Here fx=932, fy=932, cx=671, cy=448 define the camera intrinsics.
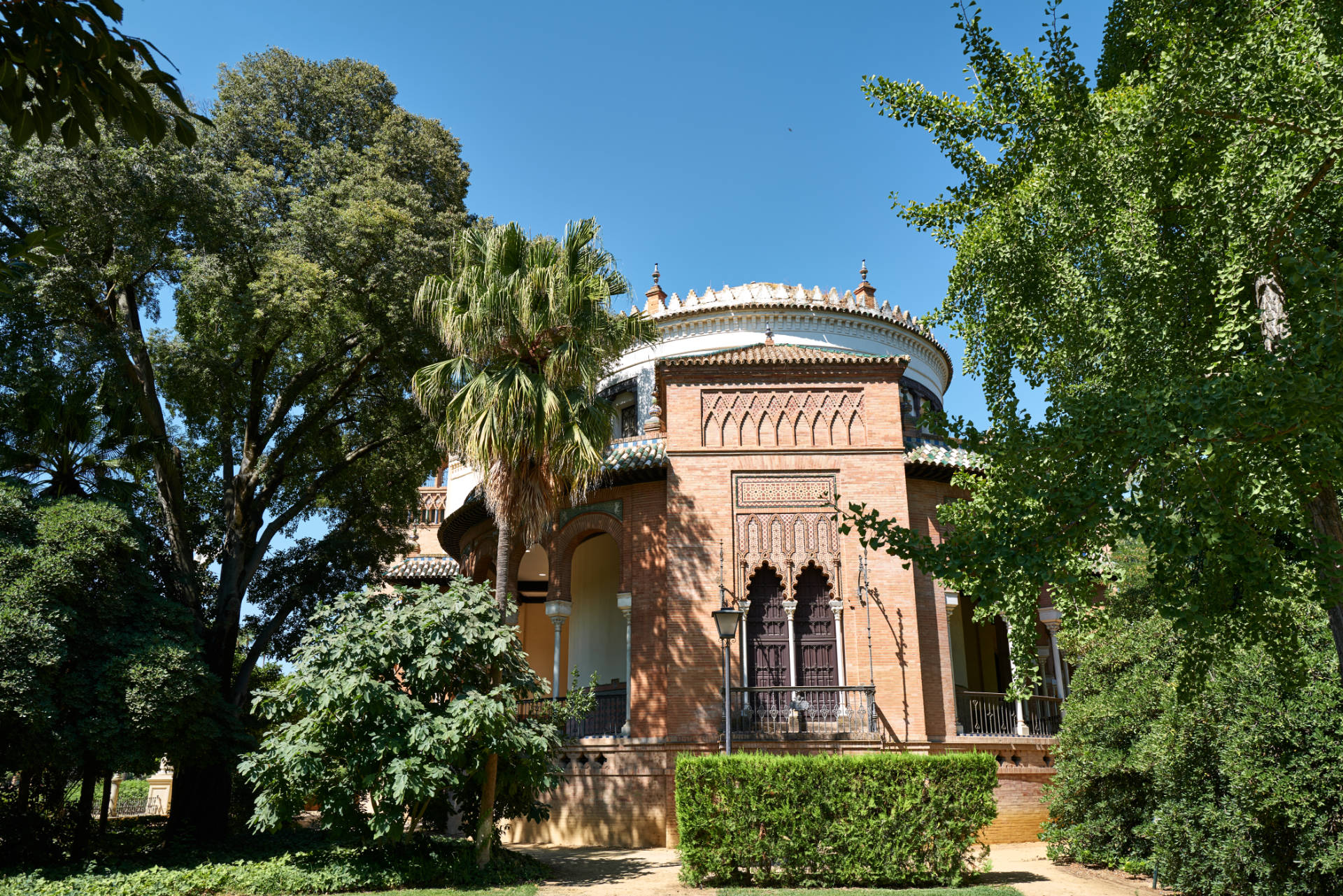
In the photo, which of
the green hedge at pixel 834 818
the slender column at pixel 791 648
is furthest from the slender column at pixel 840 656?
the green hedge at pixel 834 818

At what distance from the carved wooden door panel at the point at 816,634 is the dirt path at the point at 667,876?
3.69 m

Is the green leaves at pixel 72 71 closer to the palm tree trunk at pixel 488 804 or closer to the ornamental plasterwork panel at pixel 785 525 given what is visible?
the palm tree trunk at pixel 488 804

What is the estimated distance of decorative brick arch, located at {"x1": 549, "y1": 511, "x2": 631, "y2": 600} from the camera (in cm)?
1828

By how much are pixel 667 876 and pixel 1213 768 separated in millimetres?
6773

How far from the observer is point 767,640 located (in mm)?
16859

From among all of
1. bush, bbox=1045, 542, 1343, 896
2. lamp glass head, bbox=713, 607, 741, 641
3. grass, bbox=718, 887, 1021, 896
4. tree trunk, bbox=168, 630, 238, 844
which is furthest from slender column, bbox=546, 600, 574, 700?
bush, bbox=1045, 542, 1343, 896

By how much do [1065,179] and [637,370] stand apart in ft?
50.6

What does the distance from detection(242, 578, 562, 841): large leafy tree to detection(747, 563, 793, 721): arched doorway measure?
4.67 metres

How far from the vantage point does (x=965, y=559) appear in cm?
757

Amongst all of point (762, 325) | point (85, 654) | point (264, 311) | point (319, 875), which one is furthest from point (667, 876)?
point (762, 325)

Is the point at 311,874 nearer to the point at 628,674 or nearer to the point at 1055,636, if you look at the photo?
the point at 628,674

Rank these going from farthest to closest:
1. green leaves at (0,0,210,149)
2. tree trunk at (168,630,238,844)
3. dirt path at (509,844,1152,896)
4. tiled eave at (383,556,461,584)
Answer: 1. tiled eave at (383,556,461,584)
2. tree trunk at (168,630,238,844)
3. dirt path at (509,844,1152,896)
4. green leaves at (0,0,210,149)

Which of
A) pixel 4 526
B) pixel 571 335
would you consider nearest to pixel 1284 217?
pixel 571 335

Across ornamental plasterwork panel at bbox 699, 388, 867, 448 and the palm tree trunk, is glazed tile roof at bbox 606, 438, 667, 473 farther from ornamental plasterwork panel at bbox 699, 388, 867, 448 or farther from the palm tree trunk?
the palm tree trunk
